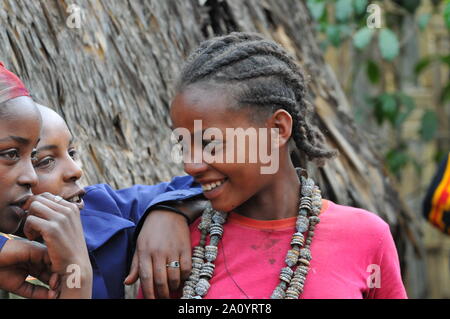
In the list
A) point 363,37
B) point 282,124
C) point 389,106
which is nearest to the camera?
point 282,124

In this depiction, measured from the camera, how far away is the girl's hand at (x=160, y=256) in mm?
1942

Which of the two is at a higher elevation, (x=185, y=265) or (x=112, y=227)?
(x=112, y=227)

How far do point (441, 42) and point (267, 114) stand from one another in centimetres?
496

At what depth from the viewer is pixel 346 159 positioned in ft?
12.4

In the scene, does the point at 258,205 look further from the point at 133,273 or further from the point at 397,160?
the point at 397,160

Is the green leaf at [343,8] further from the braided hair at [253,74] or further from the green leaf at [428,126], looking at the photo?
the braided hair at [253,74]

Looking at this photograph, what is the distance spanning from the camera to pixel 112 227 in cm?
200

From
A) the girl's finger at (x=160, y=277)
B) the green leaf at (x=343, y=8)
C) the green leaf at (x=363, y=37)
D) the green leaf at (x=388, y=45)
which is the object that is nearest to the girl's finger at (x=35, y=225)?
the girl's finger at (x=160, y=277)

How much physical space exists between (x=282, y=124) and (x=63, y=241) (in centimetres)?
71

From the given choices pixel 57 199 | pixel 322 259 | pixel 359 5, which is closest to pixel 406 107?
pixel 359 5

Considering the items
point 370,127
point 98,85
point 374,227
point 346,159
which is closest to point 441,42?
point 370,127

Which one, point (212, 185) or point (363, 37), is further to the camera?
point (363, 37)
